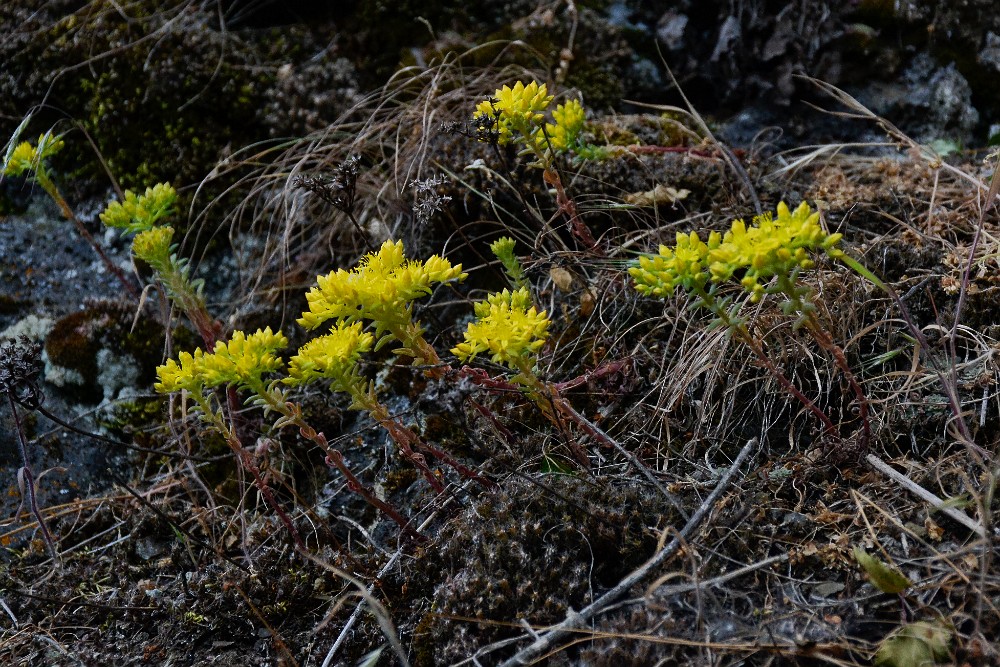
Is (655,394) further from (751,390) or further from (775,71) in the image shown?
(775,71)

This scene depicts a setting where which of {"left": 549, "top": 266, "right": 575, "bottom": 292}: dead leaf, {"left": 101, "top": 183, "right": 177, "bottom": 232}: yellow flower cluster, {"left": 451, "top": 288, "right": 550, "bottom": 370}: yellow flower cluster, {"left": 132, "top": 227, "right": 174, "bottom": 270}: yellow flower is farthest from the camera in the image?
{"left": 549, "top": 266, "right": 575, "bottom": 292}: dead leaf

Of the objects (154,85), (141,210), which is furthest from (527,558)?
(154,85)

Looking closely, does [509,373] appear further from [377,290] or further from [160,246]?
[160,246]

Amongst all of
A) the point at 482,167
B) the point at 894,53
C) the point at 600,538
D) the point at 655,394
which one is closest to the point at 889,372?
the point at 655,394

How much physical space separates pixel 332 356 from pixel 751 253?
0.96 m

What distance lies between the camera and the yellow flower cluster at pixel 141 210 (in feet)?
8.35

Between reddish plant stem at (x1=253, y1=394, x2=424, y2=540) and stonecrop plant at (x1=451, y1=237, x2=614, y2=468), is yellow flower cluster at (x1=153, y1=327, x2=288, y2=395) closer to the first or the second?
reddish plant stem at (x1=253, y1=394, x2=424, y2=540)

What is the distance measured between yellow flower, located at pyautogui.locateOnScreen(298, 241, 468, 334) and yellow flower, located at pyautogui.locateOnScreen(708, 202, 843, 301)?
622 millimetres

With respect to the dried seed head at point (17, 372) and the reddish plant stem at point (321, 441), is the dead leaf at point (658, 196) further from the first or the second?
the dried seed head at point (17, 372)

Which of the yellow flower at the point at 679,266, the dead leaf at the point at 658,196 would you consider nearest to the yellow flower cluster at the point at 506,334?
the yellow flower at the point at 679,266

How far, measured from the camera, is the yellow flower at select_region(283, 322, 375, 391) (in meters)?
1.81

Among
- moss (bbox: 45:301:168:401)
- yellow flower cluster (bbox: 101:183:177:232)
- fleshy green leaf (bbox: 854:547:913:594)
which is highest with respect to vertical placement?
yellow flower cluster (bbox: 101:183:177:232)

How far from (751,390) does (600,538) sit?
2.35ft

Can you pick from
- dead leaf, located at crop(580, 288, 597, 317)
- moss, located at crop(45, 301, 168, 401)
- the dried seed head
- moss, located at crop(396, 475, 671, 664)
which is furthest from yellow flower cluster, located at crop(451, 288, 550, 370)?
moss, located at crop(45, 301, 168, 401)
